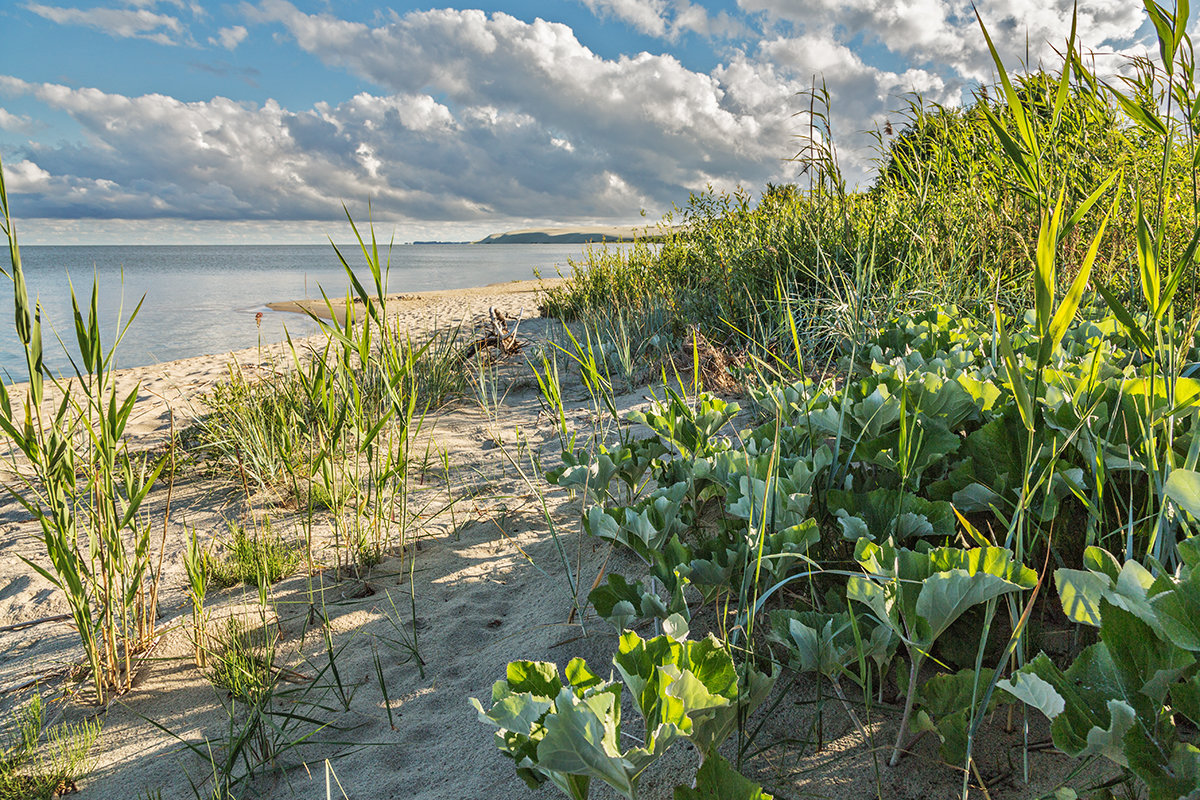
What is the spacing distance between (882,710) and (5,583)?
3267mm

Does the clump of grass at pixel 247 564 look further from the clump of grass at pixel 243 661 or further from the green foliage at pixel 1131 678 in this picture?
the green foliage at pixel 1131 678

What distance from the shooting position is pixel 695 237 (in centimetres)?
680

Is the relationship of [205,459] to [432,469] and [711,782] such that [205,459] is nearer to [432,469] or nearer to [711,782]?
[432,469]

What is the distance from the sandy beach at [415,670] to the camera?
1.17m

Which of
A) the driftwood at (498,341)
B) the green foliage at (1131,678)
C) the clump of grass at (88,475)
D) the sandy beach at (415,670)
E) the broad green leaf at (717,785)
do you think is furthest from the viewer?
the driftwood at (498,341)

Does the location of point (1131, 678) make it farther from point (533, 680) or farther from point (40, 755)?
point (40, 755)

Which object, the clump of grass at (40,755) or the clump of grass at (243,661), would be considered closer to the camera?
the clump of grass at (40,755)

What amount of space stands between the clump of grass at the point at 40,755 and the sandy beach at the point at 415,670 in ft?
0.14

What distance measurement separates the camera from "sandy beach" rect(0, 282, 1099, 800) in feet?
3.84

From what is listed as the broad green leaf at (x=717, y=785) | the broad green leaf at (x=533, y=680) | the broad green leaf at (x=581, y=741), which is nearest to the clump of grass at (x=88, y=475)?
the broad green leaf at (x=533, y=680)

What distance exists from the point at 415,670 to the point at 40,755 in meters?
0.90

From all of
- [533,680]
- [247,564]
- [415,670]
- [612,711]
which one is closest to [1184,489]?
[612,711]

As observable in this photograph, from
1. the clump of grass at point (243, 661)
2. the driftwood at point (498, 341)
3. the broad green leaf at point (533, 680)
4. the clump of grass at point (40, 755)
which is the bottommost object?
the clump of grass at point (40, 755)


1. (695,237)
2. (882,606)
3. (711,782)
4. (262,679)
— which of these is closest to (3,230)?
(262,679)
